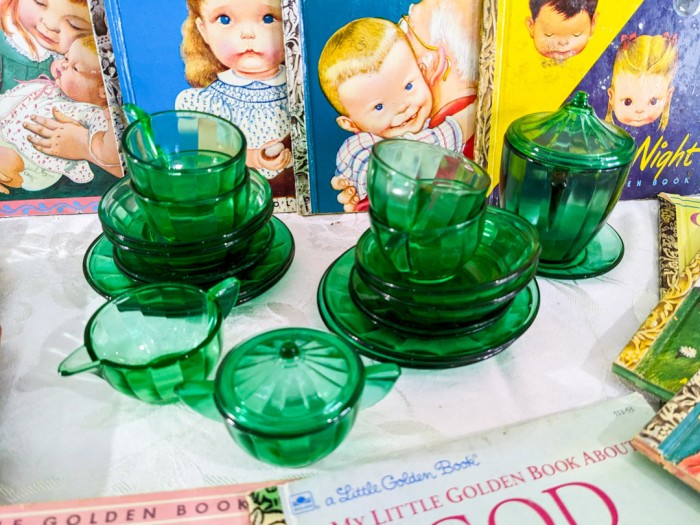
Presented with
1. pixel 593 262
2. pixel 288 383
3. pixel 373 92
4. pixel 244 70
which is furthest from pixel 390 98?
pixel 288 383

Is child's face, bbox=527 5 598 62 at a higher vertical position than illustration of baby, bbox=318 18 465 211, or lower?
higher

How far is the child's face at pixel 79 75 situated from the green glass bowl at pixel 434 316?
0.36 metres

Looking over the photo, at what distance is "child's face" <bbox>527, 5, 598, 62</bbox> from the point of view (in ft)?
2.25

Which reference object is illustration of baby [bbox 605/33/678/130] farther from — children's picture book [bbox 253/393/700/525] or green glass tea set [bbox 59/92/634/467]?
children's picture book [bbox 253/393/700/525]

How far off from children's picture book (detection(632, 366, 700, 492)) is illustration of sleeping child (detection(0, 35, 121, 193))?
22.8 inches

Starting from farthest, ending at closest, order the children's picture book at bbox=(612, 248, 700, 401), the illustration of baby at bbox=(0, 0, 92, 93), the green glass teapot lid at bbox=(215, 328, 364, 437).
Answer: the illustration of baby at bbox=(0, 0, 92, 93), the children's picture book at bbox=(612, 248, 700, 401), the green glass teapot lid at bbox=(215, 328, 364, 437)

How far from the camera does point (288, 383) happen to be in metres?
0.46

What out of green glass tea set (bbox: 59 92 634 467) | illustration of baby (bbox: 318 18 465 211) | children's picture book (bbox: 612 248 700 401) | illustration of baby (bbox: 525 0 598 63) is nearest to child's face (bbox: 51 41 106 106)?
green glass tea set (bbox: 59 92 634 467)

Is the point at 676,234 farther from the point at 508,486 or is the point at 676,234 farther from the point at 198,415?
the point at 198,415

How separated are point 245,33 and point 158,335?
32cm

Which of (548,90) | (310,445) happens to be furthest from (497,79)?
(310,445)

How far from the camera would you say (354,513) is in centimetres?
45

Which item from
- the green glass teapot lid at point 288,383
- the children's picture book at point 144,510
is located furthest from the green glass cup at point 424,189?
the children's picture book at point 144,510

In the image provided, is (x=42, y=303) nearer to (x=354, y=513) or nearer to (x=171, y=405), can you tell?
(x=171, y=405)
